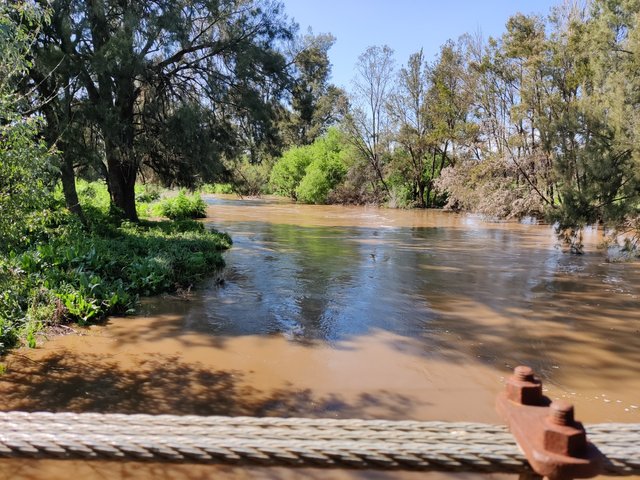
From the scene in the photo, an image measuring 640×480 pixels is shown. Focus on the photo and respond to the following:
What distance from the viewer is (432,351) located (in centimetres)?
694

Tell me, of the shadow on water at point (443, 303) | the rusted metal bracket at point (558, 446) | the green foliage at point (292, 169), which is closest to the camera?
the rusted metal bracket at point (558, 446)

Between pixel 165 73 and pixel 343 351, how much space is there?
42.5 ft

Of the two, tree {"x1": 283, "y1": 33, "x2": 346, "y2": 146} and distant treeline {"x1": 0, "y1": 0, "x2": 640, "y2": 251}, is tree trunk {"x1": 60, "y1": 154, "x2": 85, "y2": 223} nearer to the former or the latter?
distant treeline {"x1": 0, "y1": 0, "x2": 640, "y2": 251}

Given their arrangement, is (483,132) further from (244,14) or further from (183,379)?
(183,379)

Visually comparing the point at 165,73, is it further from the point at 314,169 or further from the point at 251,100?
the point at 314,169

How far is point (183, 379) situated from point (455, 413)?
3107 millimetres

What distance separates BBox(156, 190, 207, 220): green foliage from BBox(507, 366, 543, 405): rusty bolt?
22.8m

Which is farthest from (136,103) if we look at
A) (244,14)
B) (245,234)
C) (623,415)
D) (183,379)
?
(623,415)

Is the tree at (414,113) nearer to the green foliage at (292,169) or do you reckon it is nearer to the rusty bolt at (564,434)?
the green foliage at (292,169)

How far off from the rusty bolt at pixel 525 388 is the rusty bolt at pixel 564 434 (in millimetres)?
172

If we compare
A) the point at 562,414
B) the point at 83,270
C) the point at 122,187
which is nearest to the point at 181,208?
the point at 122,187

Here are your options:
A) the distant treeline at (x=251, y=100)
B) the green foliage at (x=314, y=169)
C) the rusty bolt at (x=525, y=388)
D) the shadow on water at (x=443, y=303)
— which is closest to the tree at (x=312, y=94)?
the distant treeline at (x=251, y=100)

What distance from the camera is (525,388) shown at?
1.41 meters

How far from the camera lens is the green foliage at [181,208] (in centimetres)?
2334
